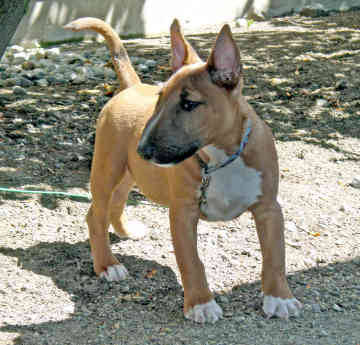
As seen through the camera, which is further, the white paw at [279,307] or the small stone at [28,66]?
the small stone at [28,66]

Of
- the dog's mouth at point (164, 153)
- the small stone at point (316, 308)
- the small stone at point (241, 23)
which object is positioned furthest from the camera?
the small stone at point (241, 23)

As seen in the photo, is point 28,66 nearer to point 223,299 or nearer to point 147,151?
point 223,299

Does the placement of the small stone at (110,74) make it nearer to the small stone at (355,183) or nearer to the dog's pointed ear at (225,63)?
the small stone at (355,183)

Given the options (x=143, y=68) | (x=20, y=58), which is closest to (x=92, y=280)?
(x=143, y=68)

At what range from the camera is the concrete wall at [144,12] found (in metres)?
12.5

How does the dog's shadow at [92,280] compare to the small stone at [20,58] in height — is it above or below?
below

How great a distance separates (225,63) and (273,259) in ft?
4.29

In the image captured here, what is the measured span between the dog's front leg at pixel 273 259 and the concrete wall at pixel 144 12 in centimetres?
948

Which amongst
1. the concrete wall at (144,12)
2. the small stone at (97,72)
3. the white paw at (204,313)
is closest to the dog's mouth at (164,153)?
the white paw at (204,313)

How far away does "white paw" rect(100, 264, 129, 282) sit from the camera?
4.70m

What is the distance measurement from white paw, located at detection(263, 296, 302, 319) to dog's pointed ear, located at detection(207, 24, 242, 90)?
1414 mm

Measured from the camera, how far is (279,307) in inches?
159

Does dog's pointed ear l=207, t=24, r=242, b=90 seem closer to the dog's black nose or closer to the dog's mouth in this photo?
the dog's mouth

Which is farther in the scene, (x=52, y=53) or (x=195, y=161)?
(x=52, y=53)
